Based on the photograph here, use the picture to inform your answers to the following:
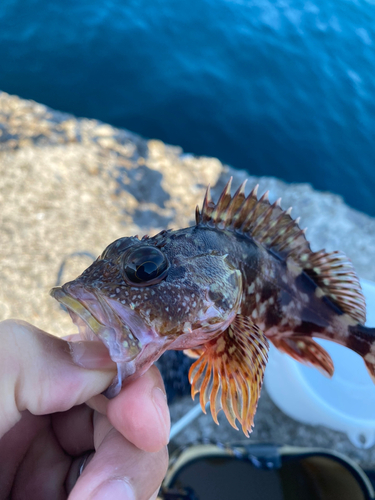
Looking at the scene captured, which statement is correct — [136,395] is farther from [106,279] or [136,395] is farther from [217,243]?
[217,243]

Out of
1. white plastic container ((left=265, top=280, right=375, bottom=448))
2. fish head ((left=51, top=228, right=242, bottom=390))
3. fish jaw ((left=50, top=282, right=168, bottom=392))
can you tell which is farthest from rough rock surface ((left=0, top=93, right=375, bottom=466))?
fish jaw ((left=50, top=282, right=168, bottom=392))

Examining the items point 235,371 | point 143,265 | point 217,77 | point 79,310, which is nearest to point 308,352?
point 235,371

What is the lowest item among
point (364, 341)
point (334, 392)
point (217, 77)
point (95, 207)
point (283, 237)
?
point (95, 207)

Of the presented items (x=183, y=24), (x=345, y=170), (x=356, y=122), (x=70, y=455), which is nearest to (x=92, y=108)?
(x=183, y=24)

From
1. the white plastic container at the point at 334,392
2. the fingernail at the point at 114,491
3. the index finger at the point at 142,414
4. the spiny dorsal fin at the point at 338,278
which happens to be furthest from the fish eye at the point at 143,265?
the white plastic container at the point at 334,392

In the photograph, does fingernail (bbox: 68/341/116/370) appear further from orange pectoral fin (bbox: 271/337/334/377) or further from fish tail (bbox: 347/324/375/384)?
fish tail (bbox: 347/324/375/384)

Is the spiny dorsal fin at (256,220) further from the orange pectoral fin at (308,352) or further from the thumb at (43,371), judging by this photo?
the thumb at (43,371)

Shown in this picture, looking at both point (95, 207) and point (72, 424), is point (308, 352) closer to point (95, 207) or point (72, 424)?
point (72, 424)

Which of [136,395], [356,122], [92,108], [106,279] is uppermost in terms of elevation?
[106,279]
